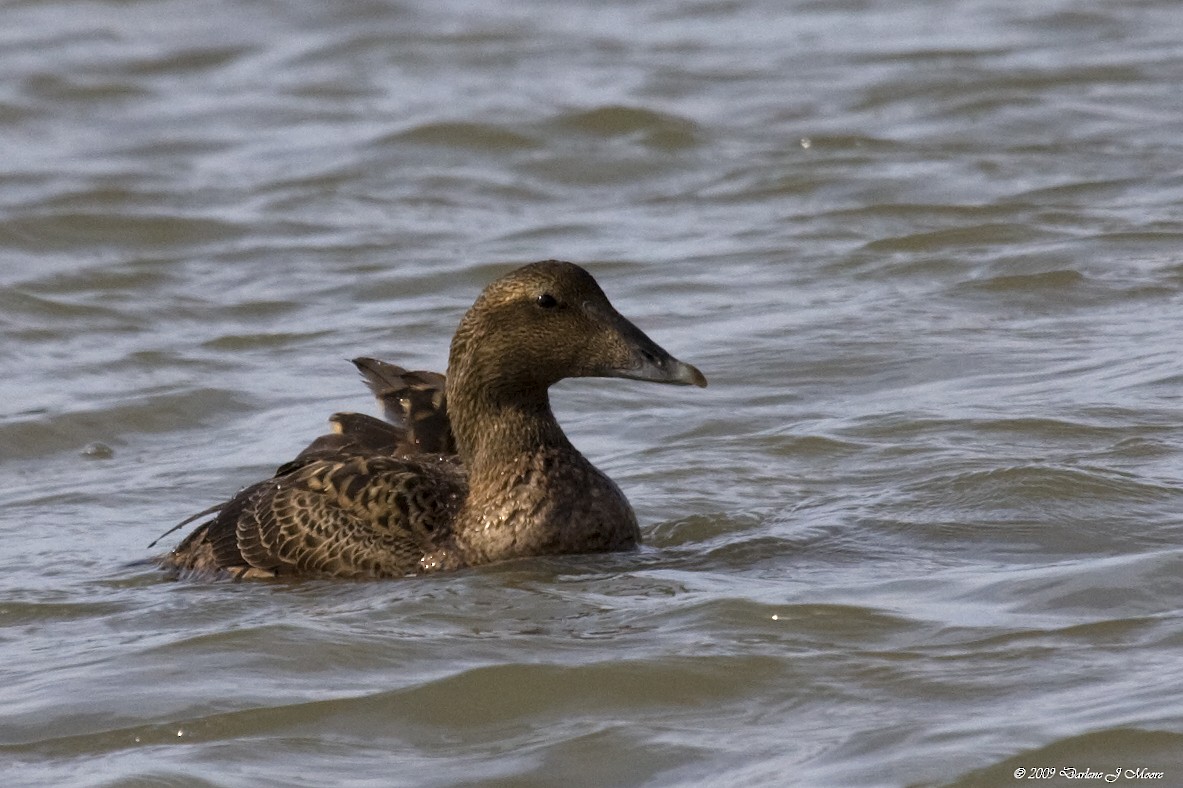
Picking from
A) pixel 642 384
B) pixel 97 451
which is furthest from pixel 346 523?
pixel 642 384

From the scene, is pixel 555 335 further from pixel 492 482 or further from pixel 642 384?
pixel 642 384

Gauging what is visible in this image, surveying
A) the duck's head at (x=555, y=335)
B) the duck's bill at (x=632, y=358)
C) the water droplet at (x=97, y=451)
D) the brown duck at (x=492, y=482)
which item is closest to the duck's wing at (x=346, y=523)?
the brown duck at (x=492, y=482)

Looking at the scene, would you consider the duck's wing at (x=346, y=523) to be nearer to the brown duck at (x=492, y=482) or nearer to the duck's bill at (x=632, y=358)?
the brown duck at (x=492, y=482)

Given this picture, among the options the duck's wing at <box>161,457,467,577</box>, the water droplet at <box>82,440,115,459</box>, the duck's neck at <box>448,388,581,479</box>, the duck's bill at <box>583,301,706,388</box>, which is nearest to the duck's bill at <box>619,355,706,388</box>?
the duck's bill at <box>583,301,706,388</box>

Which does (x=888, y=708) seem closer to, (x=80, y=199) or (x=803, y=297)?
(x=803, y=297)

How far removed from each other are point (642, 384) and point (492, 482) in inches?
120

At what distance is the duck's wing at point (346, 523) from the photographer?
7.85 m

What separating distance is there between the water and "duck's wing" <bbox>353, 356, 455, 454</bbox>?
90 centimetres

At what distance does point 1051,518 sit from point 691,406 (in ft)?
8.08

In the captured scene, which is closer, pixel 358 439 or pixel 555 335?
pixel 555 335

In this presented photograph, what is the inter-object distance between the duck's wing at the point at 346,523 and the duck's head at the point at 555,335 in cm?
47

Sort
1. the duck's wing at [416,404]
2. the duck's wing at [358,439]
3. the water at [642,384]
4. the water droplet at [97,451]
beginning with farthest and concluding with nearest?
1. the water droplet at [97,451]
2. the duck's wing at [416,404]
3. the duck's wing at [358,439]
4. the water at [642,384]

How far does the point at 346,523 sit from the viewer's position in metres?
7.88

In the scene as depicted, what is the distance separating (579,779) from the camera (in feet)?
19.6
